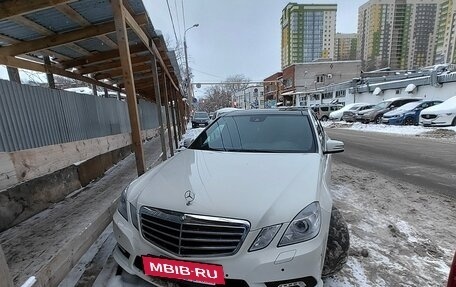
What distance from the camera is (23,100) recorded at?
12.5 feet

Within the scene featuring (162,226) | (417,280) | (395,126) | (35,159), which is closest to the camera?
(162,226)

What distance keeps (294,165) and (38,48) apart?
5.46 metres

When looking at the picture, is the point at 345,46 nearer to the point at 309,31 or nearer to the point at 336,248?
the point at 309,31

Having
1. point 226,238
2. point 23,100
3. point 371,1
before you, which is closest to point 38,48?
point 23,100

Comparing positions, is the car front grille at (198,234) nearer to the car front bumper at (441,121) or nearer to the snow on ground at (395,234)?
the snow on ground at (395,234)

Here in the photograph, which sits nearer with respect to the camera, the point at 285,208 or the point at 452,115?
the point at 285,208

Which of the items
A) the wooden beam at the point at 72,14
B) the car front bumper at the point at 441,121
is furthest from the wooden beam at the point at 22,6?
the car front bumper at the point at 441,121

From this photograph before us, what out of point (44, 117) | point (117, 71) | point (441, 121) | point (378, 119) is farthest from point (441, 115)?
point (44, 117)

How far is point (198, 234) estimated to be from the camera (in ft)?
6.28

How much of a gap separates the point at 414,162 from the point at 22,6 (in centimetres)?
916

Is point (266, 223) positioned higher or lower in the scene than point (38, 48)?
lower

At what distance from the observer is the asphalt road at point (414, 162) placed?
5.90 m

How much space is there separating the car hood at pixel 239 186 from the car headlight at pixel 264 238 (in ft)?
0.13

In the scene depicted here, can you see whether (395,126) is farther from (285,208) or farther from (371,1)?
(371,1)
